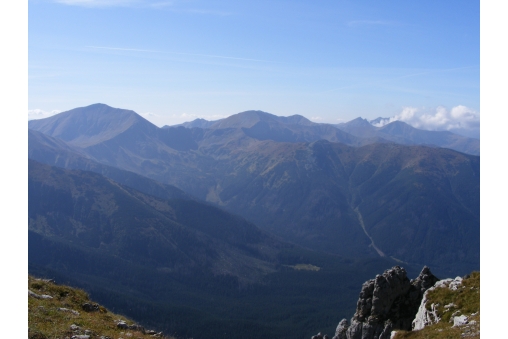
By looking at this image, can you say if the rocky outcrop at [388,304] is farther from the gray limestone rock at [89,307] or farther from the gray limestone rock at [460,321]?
the gray limestone rock at [89,307]

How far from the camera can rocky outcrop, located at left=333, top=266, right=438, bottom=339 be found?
177 feet

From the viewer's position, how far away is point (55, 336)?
2648 centimetres

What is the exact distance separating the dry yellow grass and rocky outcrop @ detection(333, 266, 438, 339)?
35268mm

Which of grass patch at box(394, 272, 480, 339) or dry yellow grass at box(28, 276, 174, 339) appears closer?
dry yellow grass at box(28, 276, 174, 339)

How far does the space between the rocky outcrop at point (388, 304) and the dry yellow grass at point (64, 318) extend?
35.3m

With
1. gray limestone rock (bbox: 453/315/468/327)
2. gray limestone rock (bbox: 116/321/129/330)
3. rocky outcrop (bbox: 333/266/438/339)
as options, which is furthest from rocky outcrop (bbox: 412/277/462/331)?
gray limestone rock (bbox: 116/321/129/330)

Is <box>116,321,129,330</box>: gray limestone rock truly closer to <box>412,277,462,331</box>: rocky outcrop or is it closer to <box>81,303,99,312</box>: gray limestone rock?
<box>81,303,99,312</box>: gray limestone rock

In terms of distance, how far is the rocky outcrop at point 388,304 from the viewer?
177 ft

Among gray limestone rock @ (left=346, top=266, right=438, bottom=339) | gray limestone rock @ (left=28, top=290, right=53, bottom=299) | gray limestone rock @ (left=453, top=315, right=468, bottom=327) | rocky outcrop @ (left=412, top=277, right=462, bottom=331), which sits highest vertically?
gray limestone rock @ (left=28, top=290, right=53, bottom=299)

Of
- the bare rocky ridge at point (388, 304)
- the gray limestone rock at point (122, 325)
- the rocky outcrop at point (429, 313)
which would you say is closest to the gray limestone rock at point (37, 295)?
the gray limestone rock at point (122, 325)
